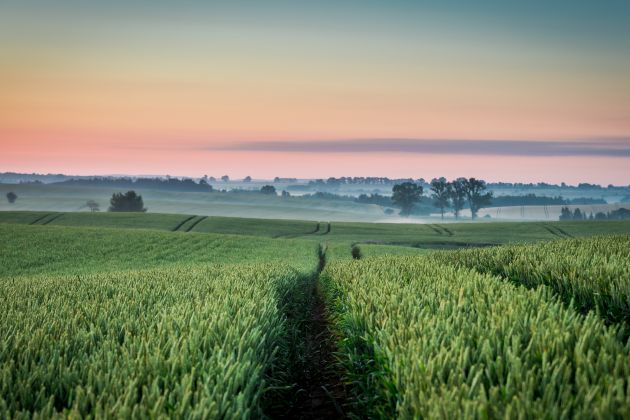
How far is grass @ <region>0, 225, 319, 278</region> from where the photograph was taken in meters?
23.5

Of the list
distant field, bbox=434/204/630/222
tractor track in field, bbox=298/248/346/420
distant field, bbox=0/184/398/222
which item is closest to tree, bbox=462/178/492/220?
distant field, bbox=434/204/630/222

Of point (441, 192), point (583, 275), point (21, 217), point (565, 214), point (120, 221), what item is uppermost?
point (441, 192)

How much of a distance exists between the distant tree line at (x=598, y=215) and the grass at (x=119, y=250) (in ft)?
477

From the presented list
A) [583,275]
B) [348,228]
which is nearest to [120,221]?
[348,228]

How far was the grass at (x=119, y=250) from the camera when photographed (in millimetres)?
23456

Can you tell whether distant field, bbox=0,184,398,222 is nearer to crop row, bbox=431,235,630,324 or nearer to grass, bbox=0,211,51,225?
grass, bbox=0,211,51,225

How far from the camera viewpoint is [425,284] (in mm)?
6027

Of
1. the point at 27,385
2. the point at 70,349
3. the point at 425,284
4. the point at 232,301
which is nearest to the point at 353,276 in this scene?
the point at 425,284

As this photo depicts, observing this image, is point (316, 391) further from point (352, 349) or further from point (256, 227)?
point (256, 227)

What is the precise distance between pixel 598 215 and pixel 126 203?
170 metres

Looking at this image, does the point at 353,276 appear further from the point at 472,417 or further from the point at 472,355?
the point at 472,417

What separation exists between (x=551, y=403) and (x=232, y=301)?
4.13 m

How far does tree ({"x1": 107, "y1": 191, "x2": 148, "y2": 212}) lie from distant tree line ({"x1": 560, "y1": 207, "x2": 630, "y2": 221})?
515 ft

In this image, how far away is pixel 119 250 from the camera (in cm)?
2897
